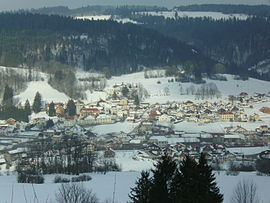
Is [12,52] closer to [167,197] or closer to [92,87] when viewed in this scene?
[92,87]

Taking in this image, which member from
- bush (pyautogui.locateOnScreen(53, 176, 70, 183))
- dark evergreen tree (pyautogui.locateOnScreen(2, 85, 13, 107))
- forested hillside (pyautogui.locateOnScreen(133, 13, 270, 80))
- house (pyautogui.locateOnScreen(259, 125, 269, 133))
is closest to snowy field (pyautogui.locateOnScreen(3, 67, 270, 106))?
dark evergreen tree (pyautogui.locateOnScreen(2, 85, 13, 107))

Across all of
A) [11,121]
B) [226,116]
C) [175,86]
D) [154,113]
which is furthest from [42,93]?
[226,116]

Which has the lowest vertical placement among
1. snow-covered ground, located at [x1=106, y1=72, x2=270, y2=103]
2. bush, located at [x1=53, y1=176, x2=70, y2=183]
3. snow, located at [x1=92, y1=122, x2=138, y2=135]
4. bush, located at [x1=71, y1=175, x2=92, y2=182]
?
snow, located at [x1=92, y1=122, x2=138, y2=135]

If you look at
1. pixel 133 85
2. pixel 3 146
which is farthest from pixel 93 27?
pixel 3 146

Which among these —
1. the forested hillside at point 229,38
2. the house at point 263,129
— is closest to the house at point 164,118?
the house at point 263,129

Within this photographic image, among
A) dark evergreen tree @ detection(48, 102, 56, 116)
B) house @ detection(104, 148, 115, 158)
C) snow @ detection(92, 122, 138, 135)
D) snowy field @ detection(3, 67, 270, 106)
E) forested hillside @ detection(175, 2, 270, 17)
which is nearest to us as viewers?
house @ detection(104, 148, 115, 158)

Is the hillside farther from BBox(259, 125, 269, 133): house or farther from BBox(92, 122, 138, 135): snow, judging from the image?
BBox(259, 125, 269, 133): house
